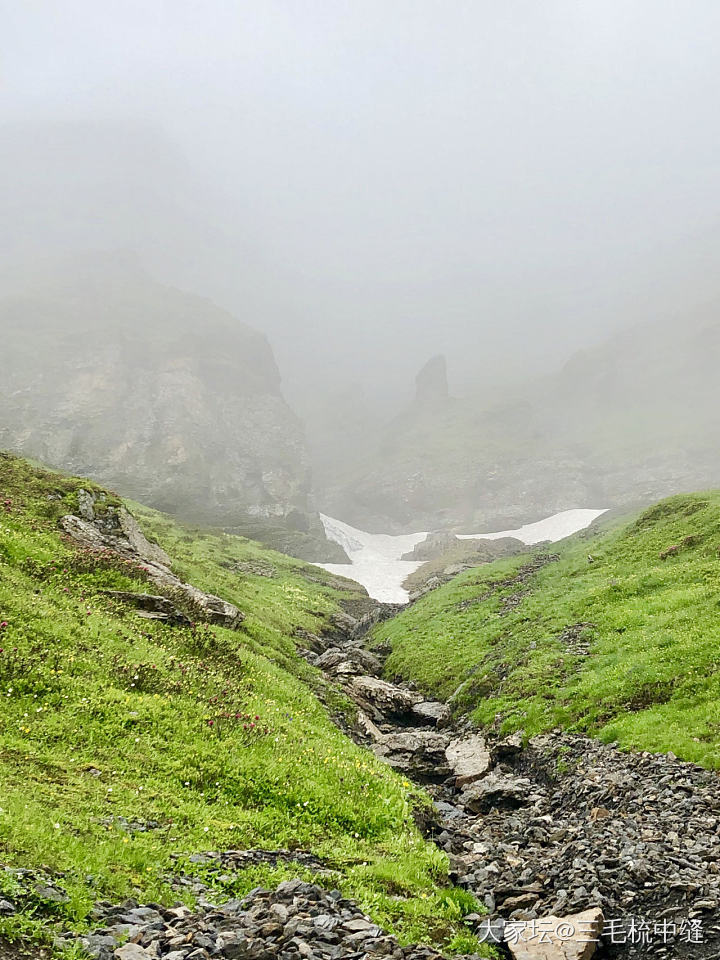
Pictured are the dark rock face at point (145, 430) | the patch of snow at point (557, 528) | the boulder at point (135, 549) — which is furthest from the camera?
the dark rock face at point (145, 430)

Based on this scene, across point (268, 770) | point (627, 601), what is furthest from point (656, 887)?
point (627, 601)

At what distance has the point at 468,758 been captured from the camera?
21.8m

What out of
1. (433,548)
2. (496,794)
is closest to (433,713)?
(496,794)

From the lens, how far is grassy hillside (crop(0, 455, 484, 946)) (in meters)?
9.66

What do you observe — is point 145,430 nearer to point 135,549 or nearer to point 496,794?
point 135,549

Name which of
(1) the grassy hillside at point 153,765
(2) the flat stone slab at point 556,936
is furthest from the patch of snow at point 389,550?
(2) the flat stone slab at point 556,936

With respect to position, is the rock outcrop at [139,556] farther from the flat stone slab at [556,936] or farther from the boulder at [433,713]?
the flat stone slab at [556,936]

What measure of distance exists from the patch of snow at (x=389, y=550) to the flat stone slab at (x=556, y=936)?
6777 cm

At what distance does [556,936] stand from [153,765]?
9634 mm

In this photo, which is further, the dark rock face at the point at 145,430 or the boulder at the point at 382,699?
the dark rock face at the point at 145,430

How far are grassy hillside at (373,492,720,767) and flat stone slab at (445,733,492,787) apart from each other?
1.44 metres

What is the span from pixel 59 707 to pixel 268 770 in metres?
5.66

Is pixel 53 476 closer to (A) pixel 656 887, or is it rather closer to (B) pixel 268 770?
(B) pixel 268 770

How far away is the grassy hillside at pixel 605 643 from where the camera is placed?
19.5 m
